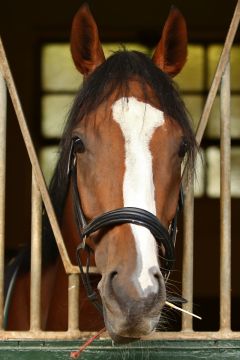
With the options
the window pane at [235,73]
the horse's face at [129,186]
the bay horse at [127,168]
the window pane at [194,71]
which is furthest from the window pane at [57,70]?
the horse's face at [129,186]

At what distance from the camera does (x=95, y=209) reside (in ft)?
7.70

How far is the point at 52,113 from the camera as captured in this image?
6266 mm

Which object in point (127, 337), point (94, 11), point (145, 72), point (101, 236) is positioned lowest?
point (127, 337)

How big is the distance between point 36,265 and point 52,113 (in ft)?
12.6

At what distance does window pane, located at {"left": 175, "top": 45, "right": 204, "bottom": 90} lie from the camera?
6227mm

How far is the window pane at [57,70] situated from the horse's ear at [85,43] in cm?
363

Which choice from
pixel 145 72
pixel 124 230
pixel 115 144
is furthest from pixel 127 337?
pixel 145 72

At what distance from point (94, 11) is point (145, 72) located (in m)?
3.83

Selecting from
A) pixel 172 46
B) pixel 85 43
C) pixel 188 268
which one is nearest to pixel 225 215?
pixel 188 268

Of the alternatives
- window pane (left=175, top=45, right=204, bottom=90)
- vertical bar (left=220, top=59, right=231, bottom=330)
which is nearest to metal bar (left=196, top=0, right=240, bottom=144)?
vertical bar (left=220, top=59, right=231, bottom=330)

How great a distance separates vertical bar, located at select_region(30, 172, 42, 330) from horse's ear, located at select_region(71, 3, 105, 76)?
0.37m

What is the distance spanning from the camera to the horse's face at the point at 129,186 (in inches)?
81.9

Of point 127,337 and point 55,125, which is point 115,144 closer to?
point 127,337

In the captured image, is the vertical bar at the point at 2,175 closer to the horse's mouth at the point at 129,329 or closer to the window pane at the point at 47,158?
the horse's mouth at the point at 129,329
